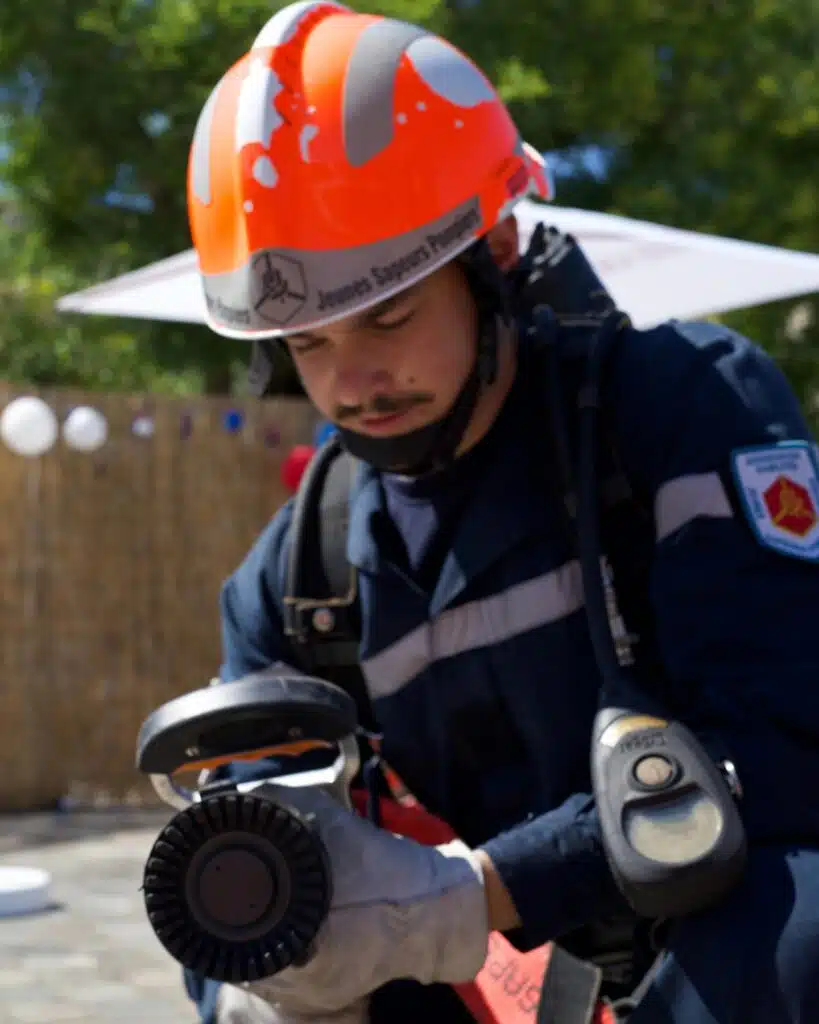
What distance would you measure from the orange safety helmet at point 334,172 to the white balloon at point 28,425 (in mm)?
6905

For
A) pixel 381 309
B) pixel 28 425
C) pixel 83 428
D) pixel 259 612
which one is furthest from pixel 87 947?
pixel 381 309

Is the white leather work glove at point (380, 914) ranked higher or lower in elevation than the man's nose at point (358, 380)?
lower

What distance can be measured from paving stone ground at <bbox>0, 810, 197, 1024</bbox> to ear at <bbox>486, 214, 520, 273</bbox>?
3236mm

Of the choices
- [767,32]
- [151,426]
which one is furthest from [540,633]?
[767,32]

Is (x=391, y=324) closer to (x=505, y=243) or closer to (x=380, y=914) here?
(x=505, y=243)

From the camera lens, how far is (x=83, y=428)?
9.24m

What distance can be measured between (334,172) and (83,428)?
7364 mm

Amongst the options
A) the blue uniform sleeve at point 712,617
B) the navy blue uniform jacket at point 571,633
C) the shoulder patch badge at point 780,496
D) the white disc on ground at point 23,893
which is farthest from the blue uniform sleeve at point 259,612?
the white disc on ground at point 23,893

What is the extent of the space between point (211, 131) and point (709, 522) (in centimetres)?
78

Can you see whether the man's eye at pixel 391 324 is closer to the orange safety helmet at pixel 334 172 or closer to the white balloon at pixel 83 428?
the orange safety helmet at pixel 334 172

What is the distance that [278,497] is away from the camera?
10.0m

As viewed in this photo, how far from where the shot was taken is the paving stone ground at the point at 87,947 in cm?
516

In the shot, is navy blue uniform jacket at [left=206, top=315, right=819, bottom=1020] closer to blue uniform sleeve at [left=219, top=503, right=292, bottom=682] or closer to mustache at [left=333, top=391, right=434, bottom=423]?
blue uniform sleeve at [left=219, top=503, right=292, bottom=682]

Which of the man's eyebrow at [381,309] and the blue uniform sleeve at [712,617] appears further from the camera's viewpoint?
the man's eyebrow at [381,309]
